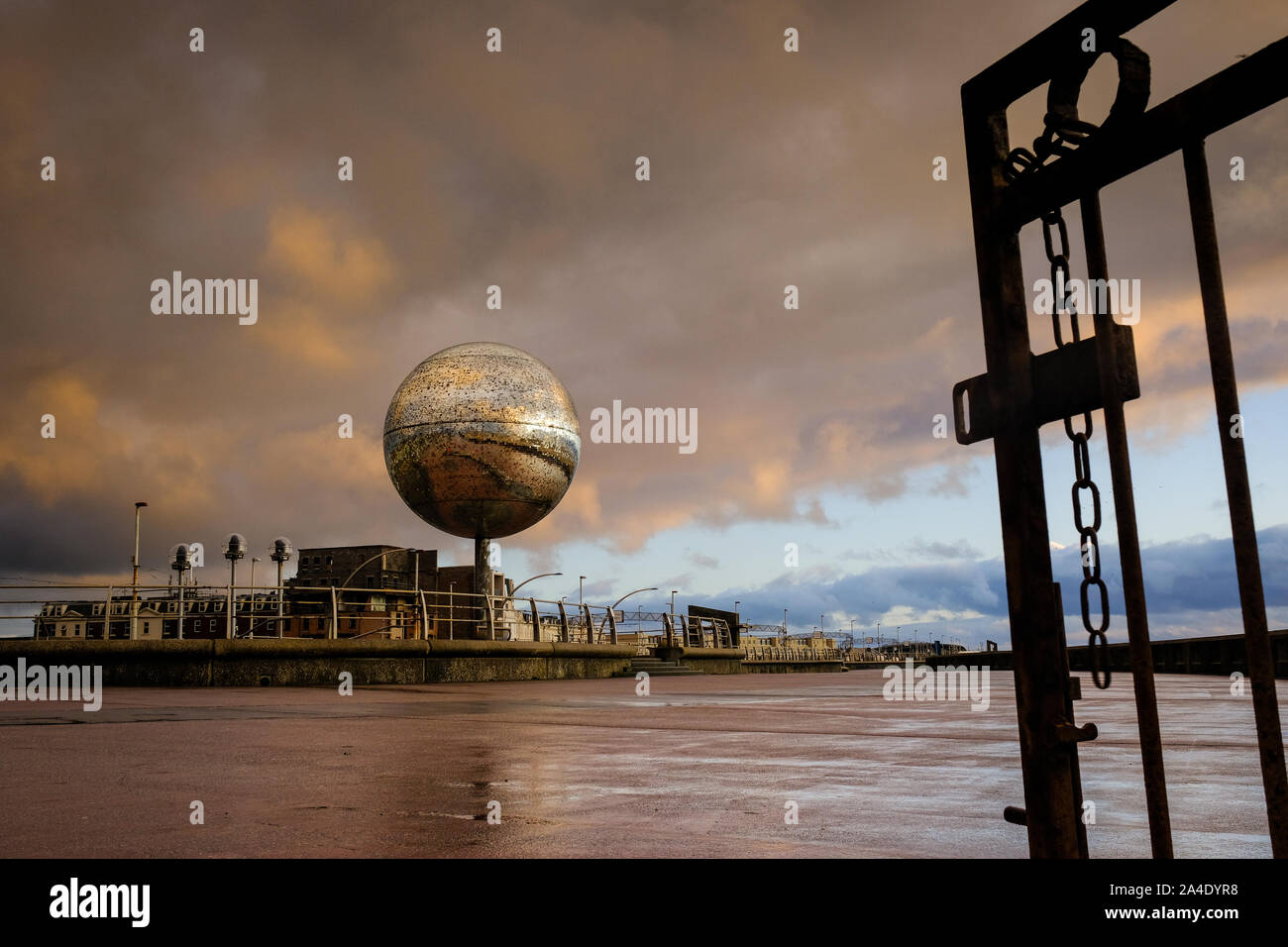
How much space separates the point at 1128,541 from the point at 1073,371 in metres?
0.36

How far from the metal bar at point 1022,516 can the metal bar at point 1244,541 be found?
403mm

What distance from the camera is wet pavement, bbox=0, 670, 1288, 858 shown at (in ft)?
6.85

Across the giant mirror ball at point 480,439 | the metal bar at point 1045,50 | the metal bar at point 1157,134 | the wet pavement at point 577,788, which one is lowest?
the wet pavement at point 577,788

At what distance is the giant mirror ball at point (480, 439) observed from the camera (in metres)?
19.2

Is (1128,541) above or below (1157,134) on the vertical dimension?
below

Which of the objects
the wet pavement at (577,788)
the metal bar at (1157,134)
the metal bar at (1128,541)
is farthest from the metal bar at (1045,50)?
the wet pavement at (577,788)

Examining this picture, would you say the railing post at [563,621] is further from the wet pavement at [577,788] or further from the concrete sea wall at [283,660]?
the wet pavement at [577,788]

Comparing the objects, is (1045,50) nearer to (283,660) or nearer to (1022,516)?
(1022,516)

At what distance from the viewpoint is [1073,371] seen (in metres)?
1.92

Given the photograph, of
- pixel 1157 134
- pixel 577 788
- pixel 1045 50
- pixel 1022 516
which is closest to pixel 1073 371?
pixel 1022 516

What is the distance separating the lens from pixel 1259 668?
5.03ft
